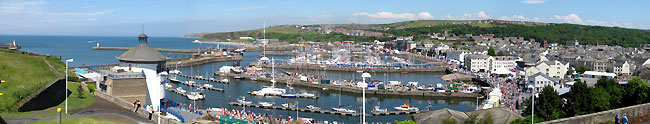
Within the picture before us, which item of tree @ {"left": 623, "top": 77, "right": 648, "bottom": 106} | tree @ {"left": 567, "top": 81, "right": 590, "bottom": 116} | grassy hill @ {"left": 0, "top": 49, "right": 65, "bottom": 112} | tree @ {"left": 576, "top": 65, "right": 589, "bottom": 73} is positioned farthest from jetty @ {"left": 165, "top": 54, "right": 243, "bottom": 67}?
tree @ {"left": 623, "top": 77, "right": 648, "bottom": 106}

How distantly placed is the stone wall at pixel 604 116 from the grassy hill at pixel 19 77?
364 inches

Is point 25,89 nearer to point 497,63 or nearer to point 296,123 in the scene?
point 296,123

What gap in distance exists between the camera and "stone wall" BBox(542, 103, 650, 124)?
711 cm

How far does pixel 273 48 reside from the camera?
9831cm

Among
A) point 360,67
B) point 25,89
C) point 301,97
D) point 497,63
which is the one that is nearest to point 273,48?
point 360,67

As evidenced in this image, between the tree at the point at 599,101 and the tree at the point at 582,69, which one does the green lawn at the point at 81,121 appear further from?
the tree at the point at 582,69

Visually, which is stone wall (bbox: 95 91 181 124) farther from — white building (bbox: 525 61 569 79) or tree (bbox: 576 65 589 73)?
tree (bbox: 576 65 589 73)

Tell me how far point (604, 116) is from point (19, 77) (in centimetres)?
1159

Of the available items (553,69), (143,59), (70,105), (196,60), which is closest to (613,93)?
(143,59)

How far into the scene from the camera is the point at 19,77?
11.2 metres

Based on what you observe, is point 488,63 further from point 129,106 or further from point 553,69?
point 129,106

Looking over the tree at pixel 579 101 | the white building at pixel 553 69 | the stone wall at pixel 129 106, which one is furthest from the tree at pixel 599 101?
the white building at pixel 553 69

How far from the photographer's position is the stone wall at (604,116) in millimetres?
7109

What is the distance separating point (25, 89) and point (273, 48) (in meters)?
88.4
